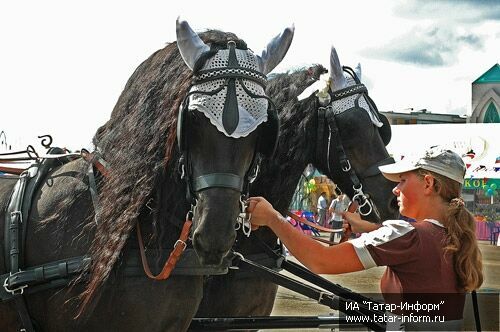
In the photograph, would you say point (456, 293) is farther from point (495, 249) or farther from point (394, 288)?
point (495, 249)

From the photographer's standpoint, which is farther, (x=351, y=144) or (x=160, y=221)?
(x=351, y=144)

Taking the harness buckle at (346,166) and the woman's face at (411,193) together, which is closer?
the woman's face at (411,193)

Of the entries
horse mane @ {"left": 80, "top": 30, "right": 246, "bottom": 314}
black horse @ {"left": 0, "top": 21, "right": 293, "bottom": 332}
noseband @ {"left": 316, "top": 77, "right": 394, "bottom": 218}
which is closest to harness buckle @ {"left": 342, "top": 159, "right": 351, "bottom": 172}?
noseband @ {"left": 316, "top": 77, "right": 394, "bottom": 218}

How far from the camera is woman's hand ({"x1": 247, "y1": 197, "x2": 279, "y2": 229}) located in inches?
114

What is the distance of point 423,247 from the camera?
8.79ft

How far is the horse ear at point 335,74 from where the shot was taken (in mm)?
4996

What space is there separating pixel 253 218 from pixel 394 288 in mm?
623

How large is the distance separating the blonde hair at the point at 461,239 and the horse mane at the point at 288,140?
1.96 meters

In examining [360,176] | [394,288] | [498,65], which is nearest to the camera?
[394,288]

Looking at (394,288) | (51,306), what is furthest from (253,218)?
(51,306)

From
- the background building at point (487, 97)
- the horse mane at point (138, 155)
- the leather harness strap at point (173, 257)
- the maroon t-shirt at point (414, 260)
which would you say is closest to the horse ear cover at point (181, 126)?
the horse mane at point (138, 155)

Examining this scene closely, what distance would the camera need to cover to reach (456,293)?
2766 millimetres

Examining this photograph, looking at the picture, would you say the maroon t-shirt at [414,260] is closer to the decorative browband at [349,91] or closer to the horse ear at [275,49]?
the horse ear at [275,49]

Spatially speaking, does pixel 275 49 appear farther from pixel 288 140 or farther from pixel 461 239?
pixel 288 140
